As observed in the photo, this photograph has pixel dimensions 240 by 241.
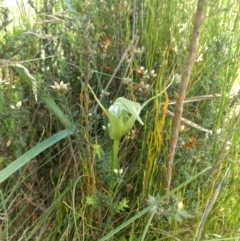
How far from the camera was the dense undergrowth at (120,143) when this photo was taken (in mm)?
938

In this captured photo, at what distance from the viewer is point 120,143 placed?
1.05m

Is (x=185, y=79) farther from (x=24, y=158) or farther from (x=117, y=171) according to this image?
(x=24, y=158)

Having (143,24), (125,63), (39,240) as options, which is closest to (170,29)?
(143,24)

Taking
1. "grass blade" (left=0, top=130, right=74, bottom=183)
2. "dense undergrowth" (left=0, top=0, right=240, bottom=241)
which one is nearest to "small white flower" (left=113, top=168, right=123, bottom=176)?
"dense undergrowth" (left=0, top=0, right=240, bottom=241)

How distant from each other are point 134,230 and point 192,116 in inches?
12.5

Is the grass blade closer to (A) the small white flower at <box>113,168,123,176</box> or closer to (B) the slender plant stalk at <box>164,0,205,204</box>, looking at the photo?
(A) the small white flower at <box>113,168,123,176</box>

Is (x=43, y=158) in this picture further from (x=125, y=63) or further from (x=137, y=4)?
(x=137, y=4)

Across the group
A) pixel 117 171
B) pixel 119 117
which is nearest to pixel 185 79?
pixel 119 117

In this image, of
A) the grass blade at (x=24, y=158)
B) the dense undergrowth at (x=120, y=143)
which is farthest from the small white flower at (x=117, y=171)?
the grass blade at (x=24, y=158)

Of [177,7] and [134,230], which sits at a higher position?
[177,7]

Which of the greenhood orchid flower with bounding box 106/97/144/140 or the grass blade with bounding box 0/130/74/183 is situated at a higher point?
the greenhood orchid flower with bounding box 106/97/144/140

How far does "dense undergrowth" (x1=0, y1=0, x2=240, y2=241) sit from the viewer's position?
94 cm

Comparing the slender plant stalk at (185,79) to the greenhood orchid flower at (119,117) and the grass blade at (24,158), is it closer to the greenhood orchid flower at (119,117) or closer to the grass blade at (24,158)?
the greenhood orchid flower at (119,117)

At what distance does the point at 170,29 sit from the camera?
1.17 metres
